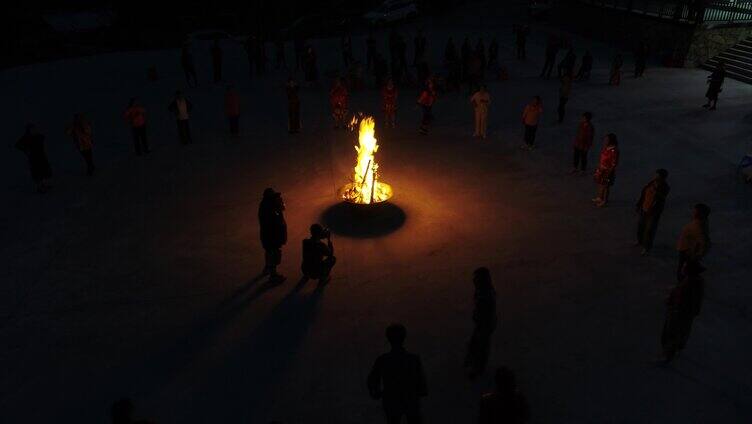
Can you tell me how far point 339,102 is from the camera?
1573cm

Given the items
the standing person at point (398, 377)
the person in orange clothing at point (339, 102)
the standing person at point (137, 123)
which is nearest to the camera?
the standing person at point (398, 377)

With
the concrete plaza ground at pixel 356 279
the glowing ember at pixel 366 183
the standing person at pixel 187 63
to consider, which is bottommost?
the concrete plaza ground at pixel 356 279

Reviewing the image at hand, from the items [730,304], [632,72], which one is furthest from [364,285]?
[632,72]

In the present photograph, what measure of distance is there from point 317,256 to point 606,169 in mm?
5834

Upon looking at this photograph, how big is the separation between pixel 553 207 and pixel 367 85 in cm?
1146

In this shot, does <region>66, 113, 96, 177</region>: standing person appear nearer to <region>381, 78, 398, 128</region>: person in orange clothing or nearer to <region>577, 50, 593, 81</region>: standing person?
<region>381, 78, 398, 128</region>: person in orange clothing

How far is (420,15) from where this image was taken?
121 ft

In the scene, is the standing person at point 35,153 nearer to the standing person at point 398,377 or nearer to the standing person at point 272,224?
the standing person at point 272,224

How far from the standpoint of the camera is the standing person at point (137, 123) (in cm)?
1386

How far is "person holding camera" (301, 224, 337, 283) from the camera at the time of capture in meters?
8.45

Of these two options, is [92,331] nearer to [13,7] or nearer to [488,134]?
[488,134]

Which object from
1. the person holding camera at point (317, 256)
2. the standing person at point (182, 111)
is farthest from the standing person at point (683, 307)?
the standing person at point (182, 111)

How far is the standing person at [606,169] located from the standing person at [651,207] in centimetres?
133

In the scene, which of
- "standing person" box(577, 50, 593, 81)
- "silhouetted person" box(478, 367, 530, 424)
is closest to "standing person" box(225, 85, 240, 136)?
"silhouetted person" box(478, 367, 530, 424)
